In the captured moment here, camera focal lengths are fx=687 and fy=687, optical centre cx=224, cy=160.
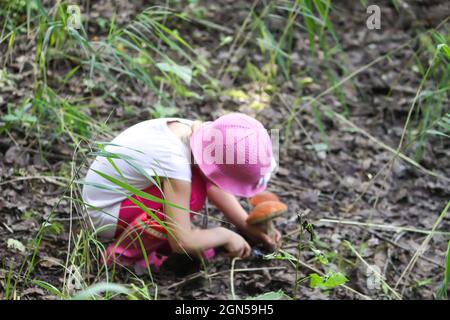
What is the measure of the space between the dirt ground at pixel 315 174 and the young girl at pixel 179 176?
0.12 metres

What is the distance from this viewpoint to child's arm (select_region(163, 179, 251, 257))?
240 centimetres

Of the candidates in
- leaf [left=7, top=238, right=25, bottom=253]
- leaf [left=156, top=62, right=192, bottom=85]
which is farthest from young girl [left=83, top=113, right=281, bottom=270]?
leaf [left=156, top=62, right=192, bottom=85]

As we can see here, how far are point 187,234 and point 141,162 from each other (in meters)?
0.31

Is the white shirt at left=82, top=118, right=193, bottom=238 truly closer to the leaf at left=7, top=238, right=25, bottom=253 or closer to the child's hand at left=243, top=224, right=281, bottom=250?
the leaf at left=7, top=238, right=25, bottom=253

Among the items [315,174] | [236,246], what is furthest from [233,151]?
[315,174]

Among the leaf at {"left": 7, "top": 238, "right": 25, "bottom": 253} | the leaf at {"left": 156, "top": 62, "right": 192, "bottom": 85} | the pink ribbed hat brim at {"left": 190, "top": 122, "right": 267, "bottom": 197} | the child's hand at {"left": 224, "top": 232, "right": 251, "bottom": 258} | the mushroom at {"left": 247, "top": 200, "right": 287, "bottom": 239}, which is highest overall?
the leaf at {"left": 156, "top": 62, "right": 192, "bottom": 85}

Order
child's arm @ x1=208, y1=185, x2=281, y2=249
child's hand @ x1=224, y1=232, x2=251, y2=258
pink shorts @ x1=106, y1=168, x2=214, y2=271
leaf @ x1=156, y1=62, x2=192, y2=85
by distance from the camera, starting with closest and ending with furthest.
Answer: pink shorts @ x1=106, y1=168, x2=214, y2=271 → child's hand @ x1=224, y1=232, x2=251, y2=258 → child's arm @ x1=208, y1=185, x2=281, y2=249 → leaf @ x1=156, y1=62, x2=192, y2=85

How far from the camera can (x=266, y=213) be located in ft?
8.53

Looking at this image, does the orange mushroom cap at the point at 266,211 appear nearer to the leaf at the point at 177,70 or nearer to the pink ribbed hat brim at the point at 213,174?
the pink ribbed hat brim at the point at 213,174

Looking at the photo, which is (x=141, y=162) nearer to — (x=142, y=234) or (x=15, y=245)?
(x=142, y=234)

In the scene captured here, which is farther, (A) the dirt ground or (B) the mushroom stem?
(B) the mushroom stem

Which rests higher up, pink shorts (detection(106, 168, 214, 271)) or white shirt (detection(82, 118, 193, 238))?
white shirt (detection(82, 118, 193, 238))

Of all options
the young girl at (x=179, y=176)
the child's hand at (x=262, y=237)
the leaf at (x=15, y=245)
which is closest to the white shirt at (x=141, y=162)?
the young girl at (x=179, y=176)
